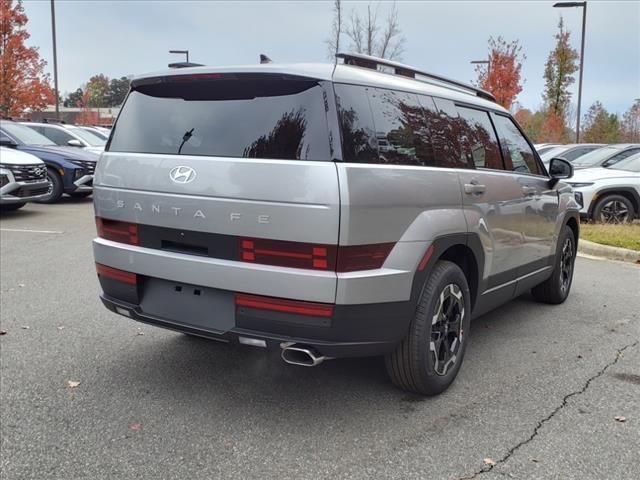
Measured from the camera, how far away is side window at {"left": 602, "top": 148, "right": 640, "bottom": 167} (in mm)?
11328

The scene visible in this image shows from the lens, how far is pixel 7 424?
312cm

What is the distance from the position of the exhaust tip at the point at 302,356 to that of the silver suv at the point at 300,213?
0.01 metres

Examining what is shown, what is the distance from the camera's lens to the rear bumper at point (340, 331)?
113 inches

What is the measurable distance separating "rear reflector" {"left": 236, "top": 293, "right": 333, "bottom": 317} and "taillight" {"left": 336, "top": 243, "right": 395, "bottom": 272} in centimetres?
21

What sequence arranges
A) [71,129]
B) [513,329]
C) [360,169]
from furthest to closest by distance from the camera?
1. [71,129]
2. [513,329]
3. [360,169]

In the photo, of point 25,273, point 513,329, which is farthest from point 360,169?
point 25,273

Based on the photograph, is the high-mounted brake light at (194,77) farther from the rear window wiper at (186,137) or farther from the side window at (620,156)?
the side window at (620,156)

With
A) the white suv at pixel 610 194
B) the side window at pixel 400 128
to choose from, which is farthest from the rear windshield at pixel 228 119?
the white suv at pixel 610 194

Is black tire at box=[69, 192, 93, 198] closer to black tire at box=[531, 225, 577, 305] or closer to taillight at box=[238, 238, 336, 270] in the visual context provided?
black tire at box=[531, 225, 577, 305]

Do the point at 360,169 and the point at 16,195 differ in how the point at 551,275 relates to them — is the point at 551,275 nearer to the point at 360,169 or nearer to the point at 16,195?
the point at 360,169

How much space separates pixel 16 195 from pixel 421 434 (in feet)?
31.3

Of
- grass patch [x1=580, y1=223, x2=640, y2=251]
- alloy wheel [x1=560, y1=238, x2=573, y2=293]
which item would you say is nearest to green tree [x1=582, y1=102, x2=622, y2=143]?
grass patch [x1=580, y1=223, x2=640, y2=251]

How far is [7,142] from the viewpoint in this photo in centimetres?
1240

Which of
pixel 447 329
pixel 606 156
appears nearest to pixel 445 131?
pixel 447 329
